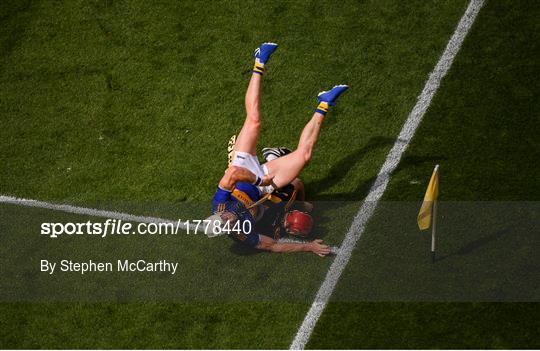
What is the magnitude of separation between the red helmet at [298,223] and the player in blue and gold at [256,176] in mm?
193

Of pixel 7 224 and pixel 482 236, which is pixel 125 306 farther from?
pixel 482 236

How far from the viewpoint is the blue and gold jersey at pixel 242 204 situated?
13141 millimetres

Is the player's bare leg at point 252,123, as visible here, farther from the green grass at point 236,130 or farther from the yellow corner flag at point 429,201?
the yellow corner flag at point 429,201

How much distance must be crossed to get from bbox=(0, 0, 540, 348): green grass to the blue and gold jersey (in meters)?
0.52

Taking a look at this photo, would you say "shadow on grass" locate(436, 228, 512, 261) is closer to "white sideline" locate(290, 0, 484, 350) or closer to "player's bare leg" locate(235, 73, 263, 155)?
"white sideline" locate(290, 0, 484, 350)

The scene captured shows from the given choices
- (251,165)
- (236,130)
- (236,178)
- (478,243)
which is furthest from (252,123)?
(478,243)

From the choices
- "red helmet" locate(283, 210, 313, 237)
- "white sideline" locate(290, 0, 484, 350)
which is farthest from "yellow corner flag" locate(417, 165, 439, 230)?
"red helmet" locate(283, 210, 313, 237)

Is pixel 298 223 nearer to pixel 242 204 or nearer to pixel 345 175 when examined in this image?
pixel 242 204

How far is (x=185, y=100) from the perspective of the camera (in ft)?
51.7

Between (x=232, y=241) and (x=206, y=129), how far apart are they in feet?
7.78

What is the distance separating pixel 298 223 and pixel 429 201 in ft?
6.88

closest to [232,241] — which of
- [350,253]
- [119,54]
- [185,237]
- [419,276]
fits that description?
[185,237]

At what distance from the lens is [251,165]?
534 inches

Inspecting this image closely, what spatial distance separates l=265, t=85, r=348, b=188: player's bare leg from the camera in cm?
1340
